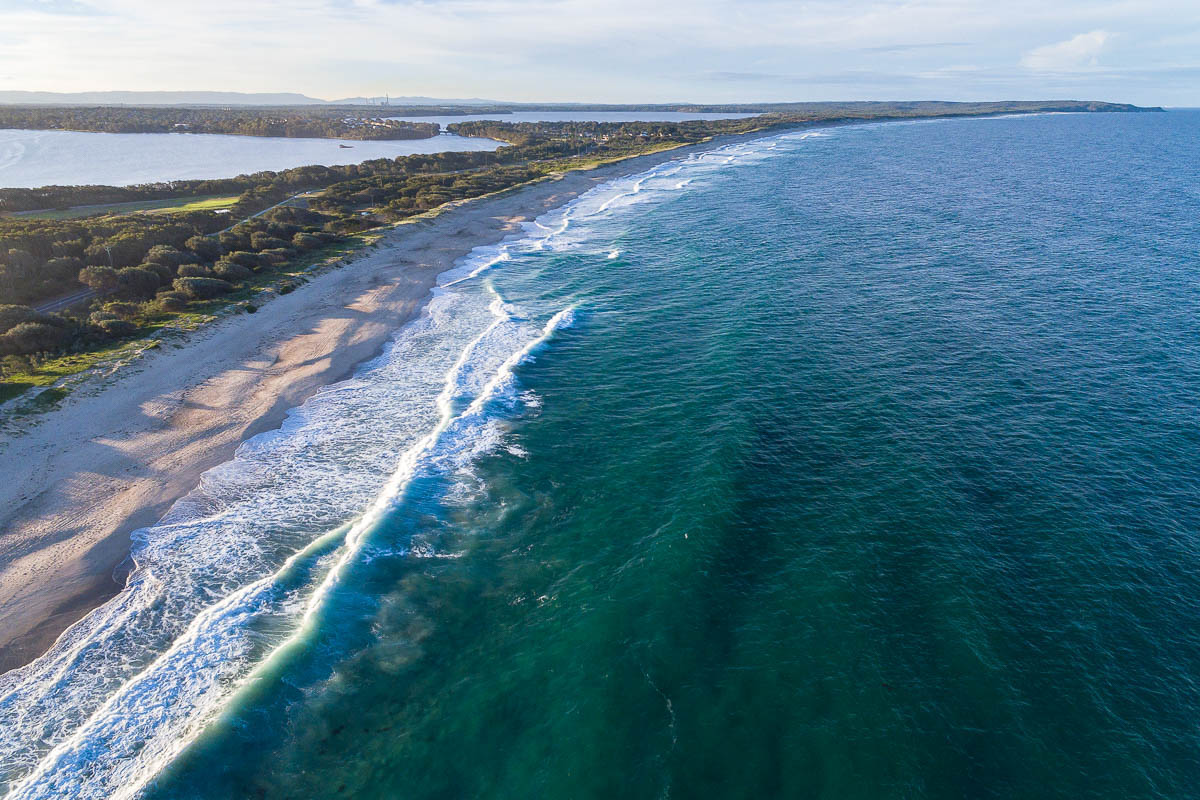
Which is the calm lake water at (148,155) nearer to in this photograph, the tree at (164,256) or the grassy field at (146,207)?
the grassy field at (146,207)

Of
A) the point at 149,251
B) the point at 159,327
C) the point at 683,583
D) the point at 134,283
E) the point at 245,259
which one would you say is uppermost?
the point at 149,251

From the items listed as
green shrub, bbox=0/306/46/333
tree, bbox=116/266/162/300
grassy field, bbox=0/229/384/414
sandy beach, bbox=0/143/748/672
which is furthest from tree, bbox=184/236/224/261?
green shrub, bbox=0/306/46/333

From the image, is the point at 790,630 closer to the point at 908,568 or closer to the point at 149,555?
the point at 908,568

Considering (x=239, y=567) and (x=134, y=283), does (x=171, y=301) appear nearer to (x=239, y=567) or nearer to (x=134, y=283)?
(x=134, y=283)

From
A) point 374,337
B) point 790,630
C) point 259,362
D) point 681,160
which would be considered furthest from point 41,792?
point 681,160

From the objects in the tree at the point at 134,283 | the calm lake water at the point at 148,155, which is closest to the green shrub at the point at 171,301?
the tree at the point at 134,283

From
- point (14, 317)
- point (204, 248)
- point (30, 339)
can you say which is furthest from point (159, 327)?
point (204, 248)
